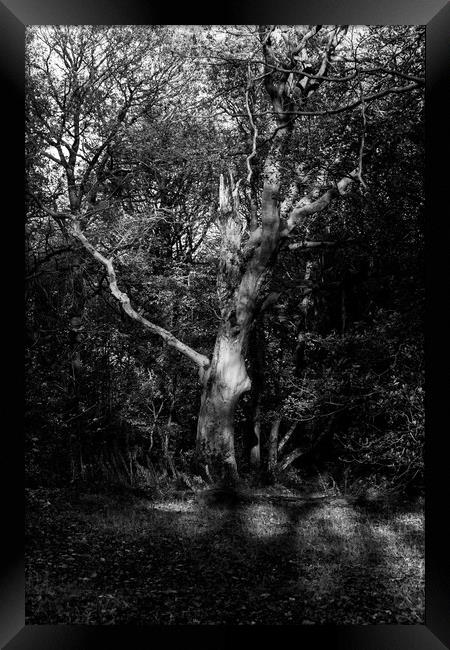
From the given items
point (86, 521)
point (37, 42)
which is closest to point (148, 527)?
point (86, 521)

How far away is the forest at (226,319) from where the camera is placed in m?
3.41

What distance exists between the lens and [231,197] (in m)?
3.95

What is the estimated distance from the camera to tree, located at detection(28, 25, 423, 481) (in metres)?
3.66

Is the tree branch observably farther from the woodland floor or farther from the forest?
the woodland floor

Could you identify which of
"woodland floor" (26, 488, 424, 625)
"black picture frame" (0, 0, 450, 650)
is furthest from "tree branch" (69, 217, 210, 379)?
"woodland floor" (26, 488, 424, 625)

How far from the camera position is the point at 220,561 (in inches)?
133

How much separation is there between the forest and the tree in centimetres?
2
